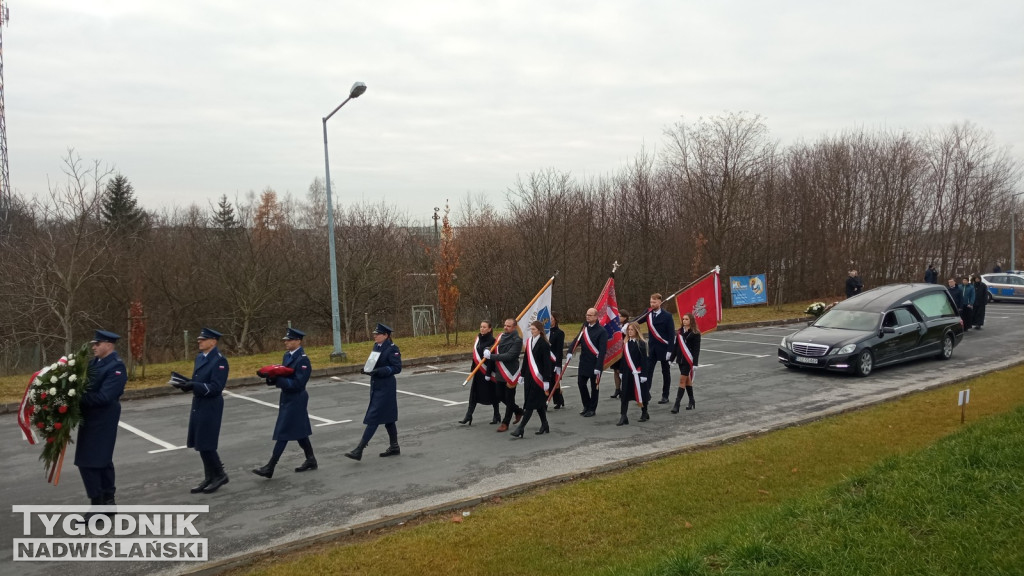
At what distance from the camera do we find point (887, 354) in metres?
15.0

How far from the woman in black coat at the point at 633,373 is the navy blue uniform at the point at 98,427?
6.96 metres

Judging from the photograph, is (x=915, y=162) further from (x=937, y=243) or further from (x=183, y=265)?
(x=183, y=265)

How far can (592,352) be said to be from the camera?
431 inches


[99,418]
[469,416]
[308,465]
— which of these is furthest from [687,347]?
[99,418]

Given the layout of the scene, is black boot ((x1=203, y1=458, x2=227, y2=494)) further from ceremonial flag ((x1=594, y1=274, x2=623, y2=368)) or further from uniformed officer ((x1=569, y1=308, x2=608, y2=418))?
ceremonial flag ((x1=594, y1=274, x2=623, y2=368))

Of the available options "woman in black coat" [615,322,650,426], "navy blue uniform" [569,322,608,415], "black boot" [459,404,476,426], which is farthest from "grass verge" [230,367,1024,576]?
"black boot" [459,404,476,426]

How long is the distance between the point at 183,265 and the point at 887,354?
29489 millimetres

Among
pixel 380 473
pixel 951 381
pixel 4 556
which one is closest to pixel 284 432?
pixel 380 473

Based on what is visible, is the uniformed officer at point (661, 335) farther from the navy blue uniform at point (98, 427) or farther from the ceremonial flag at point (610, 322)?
the navy blue uniform at point (98, 427)

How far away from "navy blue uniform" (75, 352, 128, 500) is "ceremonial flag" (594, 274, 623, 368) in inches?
317

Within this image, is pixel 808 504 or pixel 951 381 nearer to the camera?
pixel 808 504

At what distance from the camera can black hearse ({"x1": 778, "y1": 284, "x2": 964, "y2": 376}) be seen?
1441 cm

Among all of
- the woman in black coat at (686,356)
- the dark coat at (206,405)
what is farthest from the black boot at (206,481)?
the woman in black coat at (686,356)

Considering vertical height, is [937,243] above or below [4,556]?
above
